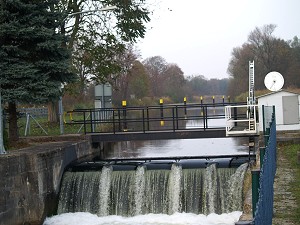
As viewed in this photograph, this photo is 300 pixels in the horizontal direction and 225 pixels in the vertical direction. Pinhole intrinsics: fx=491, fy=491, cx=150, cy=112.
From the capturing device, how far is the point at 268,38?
77.9 metres

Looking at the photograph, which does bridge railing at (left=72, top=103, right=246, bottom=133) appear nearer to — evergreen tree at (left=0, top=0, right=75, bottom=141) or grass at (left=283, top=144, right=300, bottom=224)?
evergreen tree at (left=0, top=0, right=75, bottom=141)

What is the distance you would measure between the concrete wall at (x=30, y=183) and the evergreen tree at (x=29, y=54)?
2011mm

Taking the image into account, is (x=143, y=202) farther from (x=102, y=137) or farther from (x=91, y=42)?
(x=91, y=42)

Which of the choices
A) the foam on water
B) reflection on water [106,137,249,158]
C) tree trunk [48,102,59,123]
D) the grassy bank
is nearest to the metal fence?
the grassy bank

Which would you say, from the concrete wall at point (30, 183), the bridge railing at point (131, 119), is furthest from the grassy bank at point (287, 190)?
the concrete wall at point (30, 183)

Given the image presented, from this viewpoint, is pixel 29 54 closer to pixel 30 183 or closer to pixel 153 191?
pixel 30 183

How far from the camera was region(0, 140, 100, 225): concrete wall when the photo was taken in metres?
13.1

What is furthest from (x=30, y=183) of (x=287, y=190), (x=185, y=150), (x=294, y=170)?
(x=185, y=150)

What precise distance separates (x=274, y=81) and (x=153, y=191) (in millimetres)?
7580

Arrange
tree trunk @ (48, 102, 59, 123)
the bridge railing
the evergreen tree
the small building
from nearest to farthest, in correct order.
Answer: the evergreen tree < the small building < the bridge railing < tree trunk @ (48, 102, 59, 123)

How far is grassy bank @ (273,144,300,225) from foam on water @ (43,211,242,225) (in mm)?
2187

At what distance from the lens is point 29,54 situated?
57.8 ft

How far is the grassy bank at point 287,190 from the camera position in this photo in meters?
7.64

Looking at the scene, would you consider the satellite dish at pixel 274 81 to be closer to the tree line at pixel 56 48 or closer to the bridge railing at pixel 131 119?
the bridge railing at pixel 131 119
